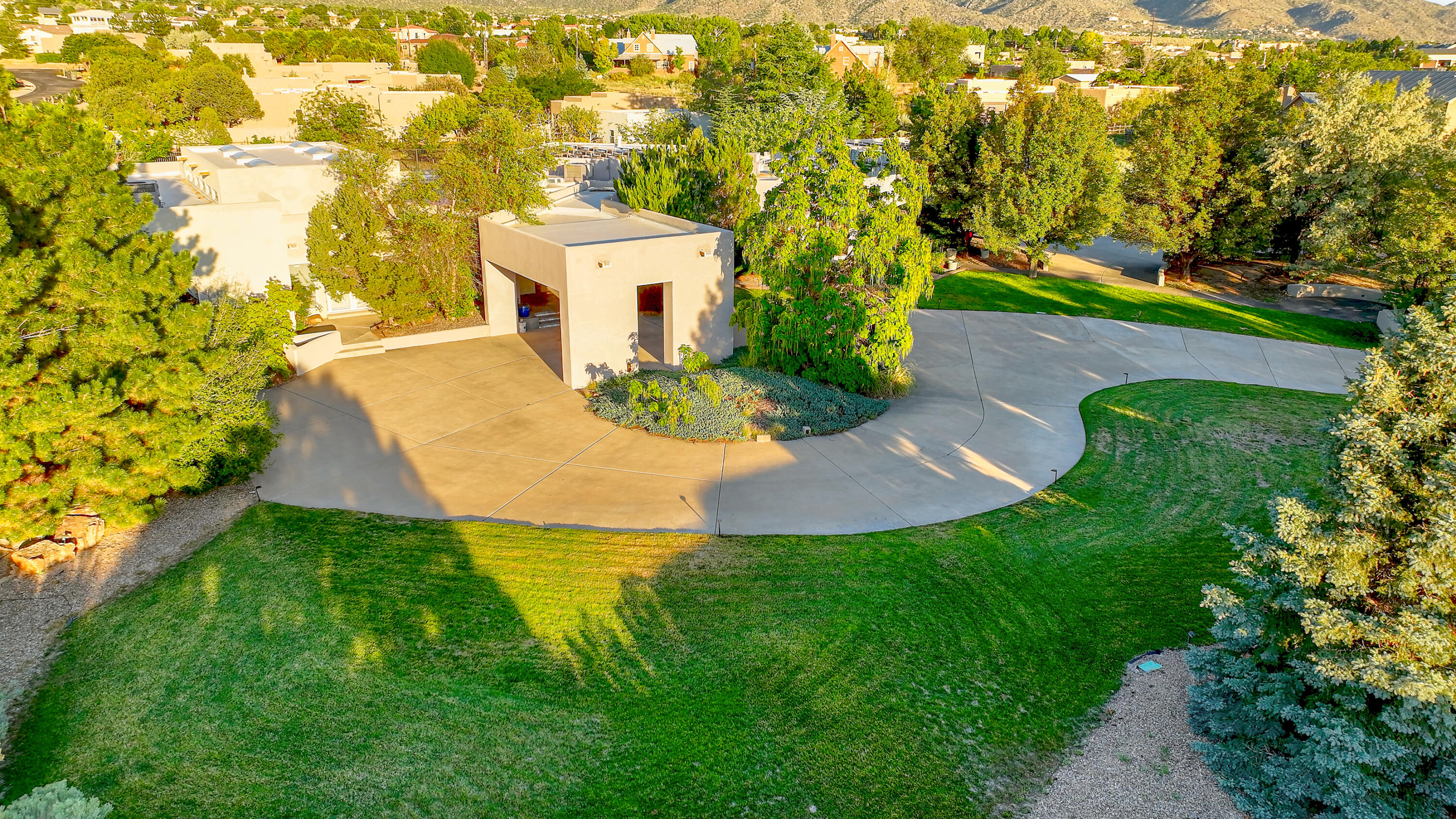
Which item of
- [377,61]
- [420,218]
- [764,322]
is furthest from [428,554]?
[377,61]

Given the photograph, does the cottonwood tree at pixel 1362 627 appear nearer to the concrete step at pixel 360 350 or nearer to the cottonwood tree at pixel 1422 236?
the cottonwood tree at pixel 1422 236

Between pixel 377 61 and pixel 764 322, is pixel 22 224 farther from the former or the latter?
pixel 377 61

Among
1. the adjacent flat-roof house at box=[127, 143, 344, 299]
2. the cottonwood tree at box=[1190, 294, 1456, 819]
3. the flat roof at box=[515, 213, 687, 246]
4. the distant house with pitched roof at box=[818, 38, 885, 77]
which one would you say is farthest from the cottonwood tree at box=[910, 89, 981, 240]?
the distant house with pitched roof at box=[818, 38, 885, 77]

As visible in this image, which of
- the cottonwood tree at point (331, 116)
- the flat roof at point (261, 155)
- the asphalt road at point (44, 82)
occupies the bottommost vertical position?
the flat roof at point (261, 155)

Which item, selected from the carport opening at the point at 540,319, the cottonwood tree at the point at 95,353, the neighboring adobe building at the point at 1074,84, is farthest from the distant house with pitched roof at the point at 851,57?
the cottonwood tree at the point at 95,353

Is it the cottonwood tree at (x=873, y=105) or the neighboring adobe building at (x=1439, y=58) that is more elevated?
the neighboring adobe building at (x=1439, y=58)
